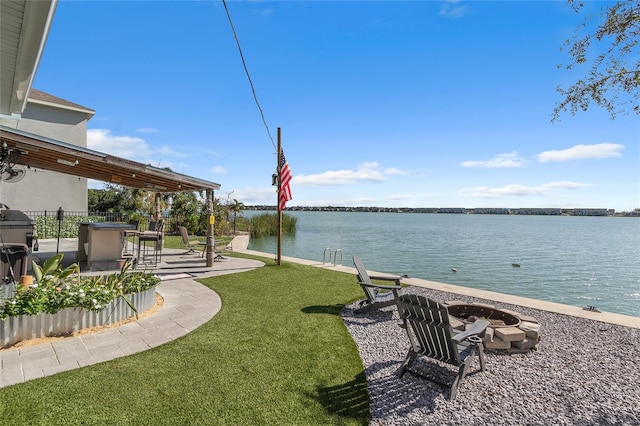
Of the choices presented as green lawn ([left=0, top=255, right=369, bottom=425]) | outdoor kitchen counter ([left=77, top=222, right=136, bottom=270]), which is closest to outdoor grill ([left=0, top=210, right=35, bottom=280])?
outdoor kitchen counter ([left=77, top=222, right=136, bottom=270])

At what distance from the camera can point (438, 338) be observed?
3.59 metres

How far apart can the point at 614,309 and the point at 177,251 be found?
15394mm

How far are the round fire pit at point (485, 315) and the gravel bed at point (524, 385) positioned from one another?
50 cm

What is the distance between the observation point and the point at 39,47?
3150 millimetres

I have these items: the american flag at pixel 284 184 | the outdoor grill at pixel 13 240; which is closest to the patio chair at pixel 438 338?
the outdoor grill at pixel 13 240

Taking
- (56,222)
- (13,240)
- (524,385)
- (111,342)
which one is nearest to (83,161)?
(13,240)

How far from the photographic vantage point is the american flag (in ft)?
34.1

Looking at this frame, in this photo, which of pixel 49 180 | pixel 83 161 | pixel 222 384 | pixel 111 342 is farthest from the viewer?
pixel 49 180

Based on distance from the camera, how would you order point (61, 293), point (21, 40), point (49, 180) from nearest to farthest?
point (21, 40)
point (61, 293)
point (49, 180)

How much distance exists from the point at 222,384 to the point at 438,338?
2.35 metres

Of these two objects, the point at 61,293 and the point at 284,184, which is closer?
the point at 61,293

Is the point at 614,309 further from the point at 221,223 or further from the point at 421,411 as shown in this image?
the point at 221,223

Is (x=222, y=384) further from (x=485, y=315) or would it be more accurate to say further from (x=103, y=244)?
(x=103, y=244)

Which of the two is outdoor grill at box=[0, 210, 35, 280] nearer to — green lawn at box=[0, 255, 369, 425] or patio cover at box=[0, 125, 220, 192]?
patio cover at box=[0, 125, 220, 192]
